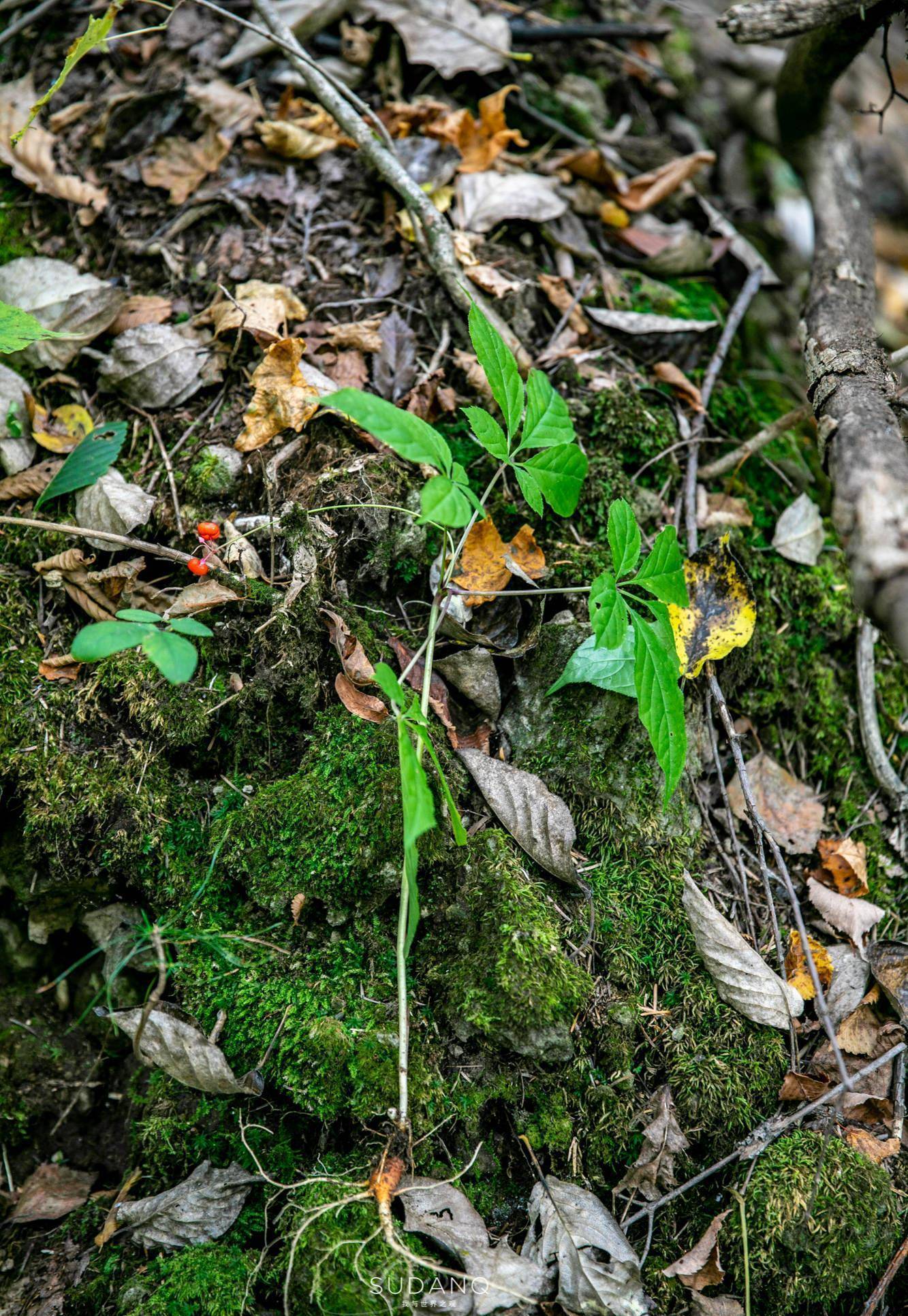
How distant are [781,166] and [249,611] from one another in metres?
4.12

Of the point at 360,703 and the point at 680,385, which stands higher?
the point at 680,385

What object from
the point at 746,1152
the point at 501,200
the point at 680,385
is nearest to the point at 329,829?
the point at 746,1152

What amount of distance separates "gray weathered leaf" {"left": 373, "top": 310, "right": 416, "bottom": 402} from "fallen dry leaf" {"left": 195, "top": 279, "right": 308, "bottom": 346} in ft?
1.03

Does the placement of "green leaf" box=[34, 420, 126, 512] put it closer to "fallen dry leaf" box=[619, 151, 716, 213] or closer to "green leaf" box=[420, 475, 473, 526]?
"green leaf" box=[420, 475, 473, 526]

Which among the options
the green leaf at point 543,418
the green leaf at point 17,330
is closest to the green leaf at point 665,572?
the green leaf at point 543,418

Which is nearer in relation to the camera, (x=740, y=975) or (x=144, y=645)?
(x=144, y=645)

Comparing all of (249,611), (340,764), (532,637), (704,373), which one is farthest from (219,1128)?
(704,373)

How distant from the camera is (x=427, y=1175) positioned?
1.84 metres

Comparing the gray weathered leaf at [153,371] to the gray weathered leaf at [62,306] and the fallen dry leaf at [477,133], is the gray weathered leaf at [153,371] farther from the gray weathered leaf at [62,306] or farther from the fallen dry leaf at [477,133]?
the fallen dry leaf at [477,133]

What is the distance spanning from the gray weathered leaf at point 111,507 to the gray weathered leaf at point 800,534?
6.91ft

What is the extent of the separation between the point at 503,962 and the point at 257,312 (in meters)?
2.21

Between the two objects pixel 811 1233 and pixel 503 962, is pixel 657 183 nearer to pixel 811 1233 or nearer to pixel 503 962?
pixel 503 962

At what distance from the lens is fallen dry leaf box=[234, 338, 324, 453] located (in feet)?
8.23

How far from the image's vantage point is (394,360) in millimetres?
2699
